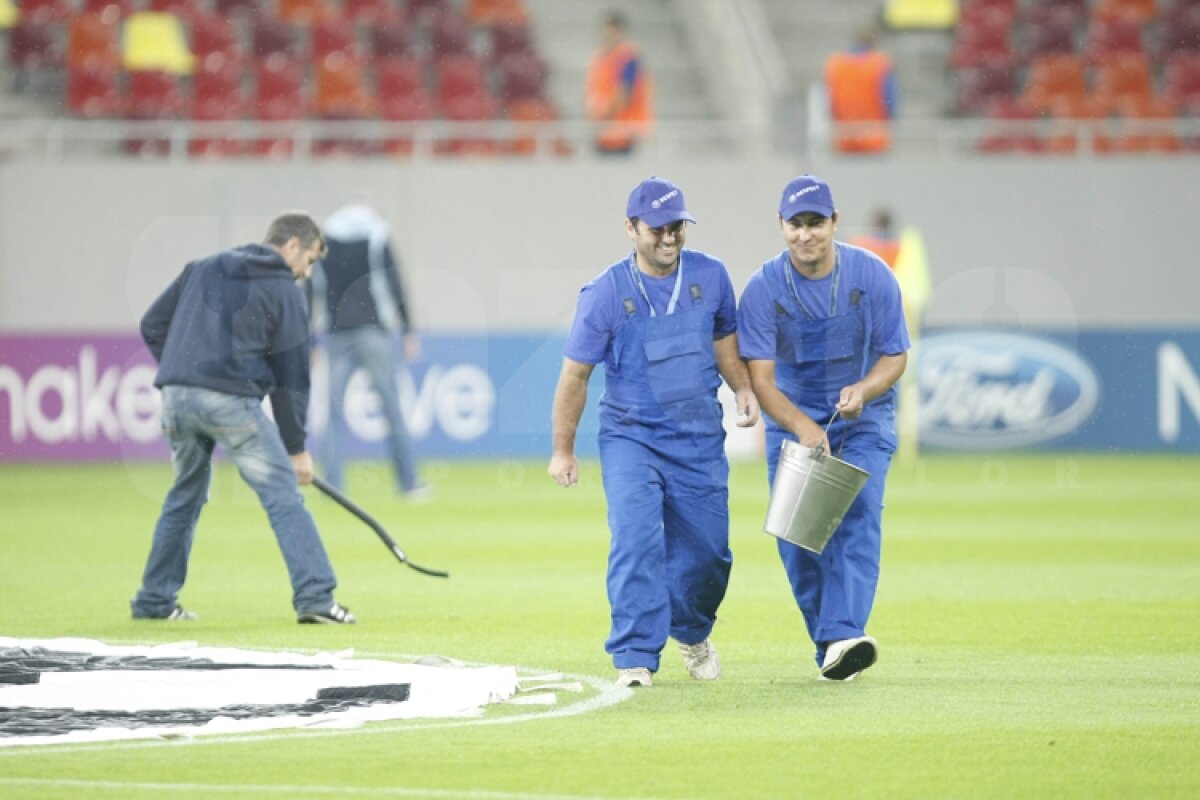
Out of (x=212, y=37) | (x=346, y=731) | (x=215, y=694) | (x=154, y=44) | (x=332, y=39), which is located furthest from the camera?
(x=332, y=39)

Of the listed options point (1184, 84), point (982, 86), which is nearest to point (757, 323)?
point (982, 86)

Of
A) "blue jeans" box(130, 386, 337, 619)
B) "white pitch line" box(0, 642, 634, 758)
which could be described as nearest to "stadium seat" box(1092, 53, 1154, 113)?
"blue jeans" box(130, 386, 337, 619)

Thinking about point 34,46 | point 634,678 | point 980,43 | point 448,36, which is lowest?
point 634,678

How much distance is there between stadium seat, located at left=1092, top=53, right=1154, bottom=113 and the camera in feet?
93.7

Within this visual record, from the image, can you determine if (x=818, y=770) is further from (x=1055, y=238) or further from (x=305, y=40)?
(x=305, y=40)

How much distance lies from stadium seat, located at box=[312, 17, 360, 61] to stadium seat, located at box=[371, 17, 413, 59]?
1.08 feet

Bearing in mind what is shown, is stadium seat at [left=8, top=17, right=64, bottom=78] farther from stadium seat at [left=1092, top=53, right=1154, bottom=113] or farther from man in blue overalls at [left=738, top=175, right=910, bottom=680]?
man in blue overalls at [left=738, top=175, right=910, bottom=680]

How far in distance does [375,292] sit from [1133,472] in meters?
9.13

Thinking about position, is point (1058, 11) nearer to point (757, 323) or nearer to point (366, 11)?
point (366, 11)

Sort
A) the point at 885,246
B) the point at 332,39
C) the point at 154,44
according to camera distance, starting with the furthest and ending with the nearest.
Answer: the point at 332,39 < the point at 154,44 < the point at 885,246

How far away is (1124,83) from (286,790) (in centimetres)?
2422

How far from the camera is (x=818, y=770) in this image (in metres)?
6.96

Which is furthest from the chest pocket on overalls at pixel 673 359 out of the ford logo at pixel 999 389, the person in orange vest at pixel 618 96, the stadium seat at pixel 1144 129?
the stadium seat at pixel 1144 129

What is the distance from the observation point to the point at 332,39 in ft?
91.4
